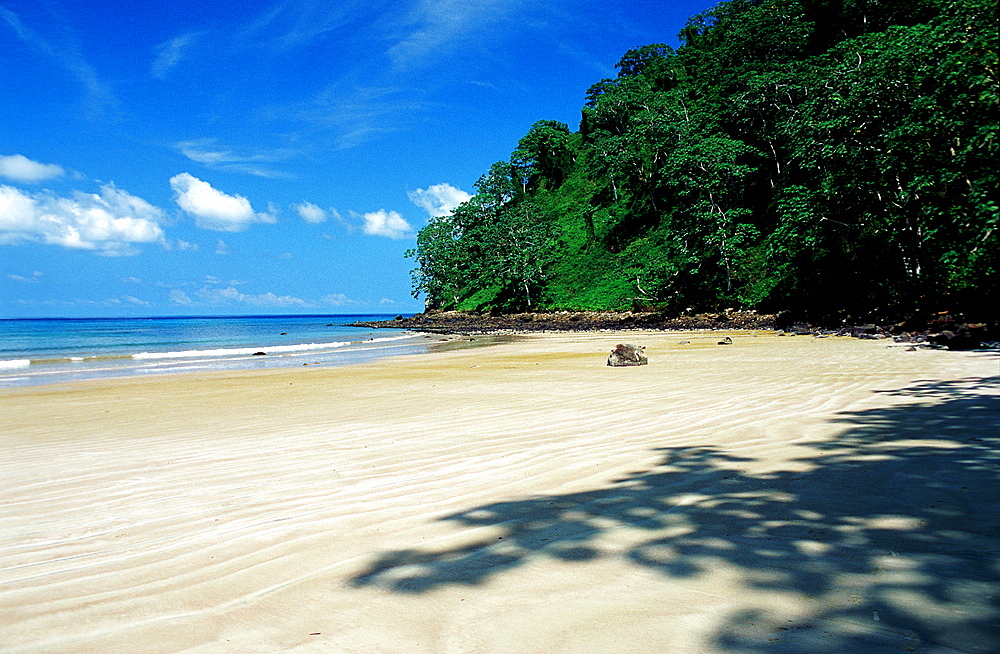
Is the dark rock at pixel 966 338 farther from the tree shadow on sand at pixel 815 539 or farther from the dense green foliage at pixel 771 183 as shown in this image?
the tree shadow on sand at pixel 815 539

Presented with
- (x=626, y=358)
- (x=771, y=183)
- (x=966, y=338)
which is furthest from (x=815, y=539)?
(x=771, y=183)

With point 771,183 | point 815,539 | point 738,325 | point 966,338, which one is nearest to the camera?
point 815,539

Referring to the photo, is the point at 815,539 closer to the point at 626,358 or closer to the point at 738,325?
the point at 626,358

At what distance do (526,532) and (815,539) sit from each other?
51.6 inches

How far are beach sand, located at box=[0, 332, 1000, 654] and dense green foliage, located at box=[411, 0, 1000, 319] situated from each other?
13560mm

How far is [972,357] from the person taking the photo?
980 centimetres

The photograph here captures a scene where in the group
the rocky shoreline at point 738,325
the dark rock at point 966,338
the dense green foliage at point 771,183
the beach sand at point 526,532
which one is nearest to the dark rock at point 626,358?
the beach sand at point 526,532

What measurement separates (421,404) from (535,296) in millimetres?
48002

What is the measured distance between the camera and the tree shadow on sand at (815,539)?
1.73m

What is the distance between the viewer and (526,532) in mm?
2773

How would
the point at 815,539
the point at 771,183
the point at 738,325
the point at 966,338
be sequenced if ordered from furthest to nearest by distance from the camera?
the point at 771,183
the point at 738,325
the point at 966,338
the point at 815,539

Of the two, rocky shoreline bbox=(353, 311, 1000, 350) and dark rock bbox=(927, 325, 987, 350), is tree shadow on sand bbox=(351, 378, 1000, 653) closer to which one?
dark rock bbox=(927, 325, 987, 350)

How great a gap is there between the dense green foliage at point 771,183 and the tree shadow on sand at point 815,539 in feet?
45.6

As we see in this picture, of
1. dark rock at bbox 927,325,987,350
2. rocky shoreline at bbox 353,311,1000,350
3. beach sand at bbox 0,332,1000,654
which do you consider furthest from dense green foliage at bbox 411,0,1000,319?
beach sand at bbox 0,332,1000,654
